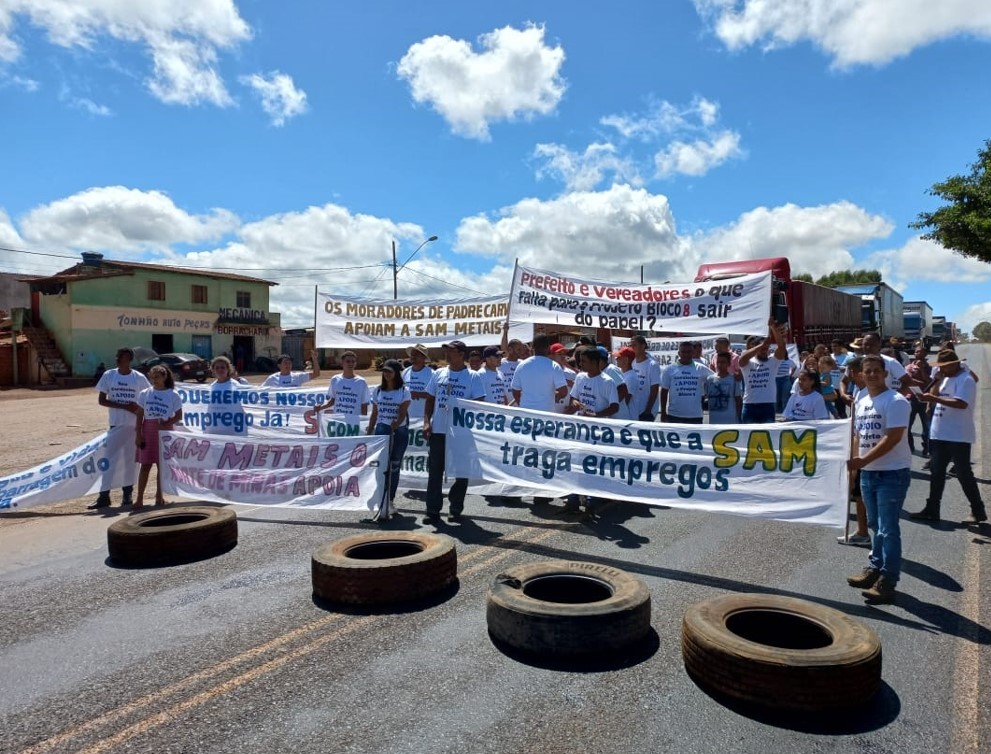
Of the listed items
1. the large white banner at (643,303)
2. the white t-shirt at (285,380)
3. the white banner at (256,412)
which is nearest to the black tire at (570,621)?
the large white banner at (643,303)

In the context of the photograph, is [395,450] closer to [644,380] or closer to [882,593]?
[644,380]

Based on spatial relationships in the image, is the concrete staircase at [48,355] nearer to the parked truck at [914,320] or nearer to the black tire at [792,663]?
the black tire at [792,663]

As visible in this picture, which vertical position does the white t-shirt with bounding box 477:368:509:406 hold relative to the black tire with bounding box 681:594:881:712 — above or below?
A: above

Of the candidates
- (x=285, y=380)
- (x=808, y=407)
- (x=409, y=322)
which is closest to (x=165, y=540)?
(x=409, y=322)

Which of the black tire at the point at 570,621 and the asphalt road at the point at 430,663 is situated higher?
the black tire at the point at 570,621

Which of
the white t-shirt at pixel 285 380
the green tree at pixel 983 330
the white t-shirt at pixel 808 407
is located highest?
the green tree at pixel 983 330

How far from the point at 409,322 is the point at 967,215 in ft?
61.2

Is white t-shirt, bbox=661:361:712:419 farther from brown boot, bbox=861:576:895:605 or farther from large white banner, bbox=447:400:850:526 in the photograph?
brown boot, bbox=861:576:895:605

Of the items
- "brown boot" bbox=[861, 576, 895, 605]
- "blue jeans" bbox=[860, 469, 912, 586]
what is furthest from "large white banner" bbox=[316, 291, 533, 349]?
"brown boot" bbox=[861, 576, 895, 605]

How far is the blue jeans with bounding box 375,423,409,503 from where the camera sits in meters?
7.31

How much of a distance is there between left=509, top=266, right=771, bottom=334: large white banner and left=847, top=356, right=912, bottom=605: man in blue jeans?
9.49 feet

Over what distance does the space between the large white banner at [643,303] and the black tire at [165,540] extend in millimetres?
4826

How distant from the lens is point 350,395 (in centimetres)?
892

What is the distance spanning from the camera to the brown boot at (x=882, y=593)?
474 centimetres
